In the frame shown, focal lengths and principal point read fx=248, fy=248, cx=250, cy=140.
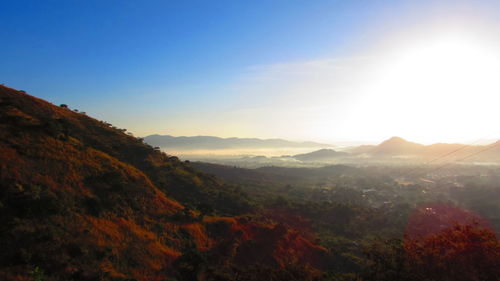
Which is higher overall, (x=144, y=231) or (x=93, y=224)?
(x=93, y=224)

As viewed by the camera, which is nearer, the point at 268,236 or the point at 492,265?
the point at 492,265

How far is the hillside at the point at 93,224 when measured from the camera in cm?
1470

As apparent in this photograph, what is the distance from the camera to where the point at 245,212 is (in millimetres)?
41469

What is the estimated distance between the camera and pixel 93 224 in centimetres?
1939

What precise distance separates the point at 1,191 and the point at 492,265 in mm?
31228

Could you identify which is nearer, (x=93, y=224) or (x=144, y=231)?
(x=93, y=224)

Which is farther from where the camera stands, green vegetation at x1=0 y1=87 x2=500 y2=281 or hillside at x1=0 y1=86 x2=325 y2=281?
green vegetation at x1=0 y1=87 x2=500 y2=281

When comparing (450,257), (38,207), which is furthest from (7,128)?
(450,257)

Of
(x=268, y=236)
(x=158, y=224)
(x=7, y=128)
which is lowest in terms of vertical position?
(x=268, y=236)

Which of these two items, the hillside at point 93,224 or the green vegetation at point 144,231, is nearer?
the hillside at point 93,224

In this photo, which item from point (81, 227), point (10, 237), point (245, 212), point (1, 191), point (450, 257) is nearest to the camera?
point (10, 237)

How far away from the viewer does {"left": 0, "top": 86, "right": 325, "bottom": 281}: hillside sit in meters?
14.7

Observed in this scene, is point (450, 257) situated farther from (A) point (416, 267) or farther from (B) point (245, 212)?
(B) point (245, 212)

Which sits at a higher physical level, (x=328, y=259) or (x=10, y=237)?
(x=10, y=237)
